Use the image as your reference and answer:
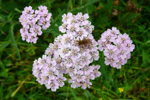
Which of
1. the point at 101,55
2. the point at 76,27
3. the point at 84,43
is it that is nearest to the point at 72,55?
the point at 84,43

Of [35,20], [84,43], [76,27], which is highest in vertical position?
[35,20]

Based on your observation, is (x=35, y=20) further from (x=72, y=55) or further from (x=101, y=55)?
(x=101, y=55)

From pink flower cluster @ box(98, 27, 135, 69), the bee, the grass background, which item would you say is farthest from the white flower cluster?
the grass background

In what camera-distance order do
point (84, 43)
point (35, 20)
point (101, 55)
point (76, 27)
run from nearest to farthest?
point (84, 43), point (76, 27), point (35, 20), point (101, 55)

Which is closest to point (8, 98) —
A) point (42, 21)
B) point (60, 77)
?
point (60, 77)

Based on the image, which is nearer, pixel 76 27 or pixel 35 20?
pixel 76 27

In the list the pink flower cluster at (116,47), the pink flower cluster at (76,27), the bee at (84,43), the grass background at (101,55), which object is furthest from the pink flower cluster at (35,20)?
the pink flower cluster at (116,47)
